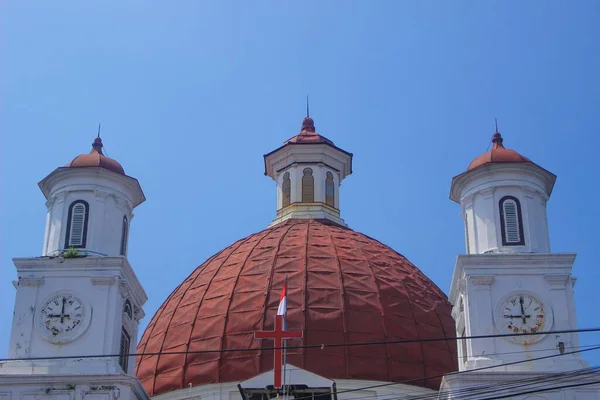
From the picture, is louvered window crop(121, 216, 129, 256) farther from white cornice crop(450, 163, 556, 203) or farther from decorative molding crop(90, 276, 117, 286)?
white cornice crop(450, 163, 556, 203)

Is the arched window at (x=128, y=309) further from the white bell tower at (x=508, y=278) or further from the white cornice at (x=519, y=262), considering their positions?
the white cornice at (x=519, y=262)

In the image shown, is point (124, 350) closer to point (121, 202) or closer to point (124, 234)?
point (124, 234)

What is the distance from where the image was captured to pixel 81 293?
128 ft

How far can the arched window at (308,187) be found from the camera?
56375mm

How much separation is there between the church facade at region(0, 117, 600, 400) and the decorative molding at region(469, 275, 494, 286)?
0.04 metres

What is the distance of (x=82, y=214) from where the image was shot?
4078 cm

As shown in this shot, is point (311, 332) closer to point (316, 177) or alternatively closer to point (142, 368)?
point (142, 368)

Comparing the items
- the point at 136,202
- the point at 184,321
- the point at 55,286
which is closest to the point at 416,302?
the point at 184,321

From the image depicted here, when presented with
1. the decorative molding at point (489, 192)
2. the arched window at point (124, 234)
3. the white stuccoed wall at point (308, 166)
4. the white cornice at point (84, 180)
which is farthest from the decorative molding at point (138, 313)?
the white stuccoed wall at point (308, 166)

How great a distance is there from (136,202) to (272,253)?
25.0 feet

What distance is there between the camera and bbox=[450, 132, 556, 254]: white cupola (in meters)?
39.8

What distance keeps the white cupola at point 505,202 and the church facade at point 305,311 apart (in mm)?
45

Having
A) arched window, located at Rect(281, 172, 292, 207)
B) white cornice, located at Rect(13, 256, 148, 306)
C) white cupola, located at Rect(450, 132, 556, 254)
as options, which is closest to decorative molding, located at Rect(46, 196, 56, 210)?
white cornice, located at Rect(13, 256, 148, 306)

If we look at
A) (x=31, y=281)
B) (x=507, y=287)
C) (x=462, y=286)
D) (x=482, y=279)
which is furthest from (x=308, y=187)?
(x=31, y=281)
